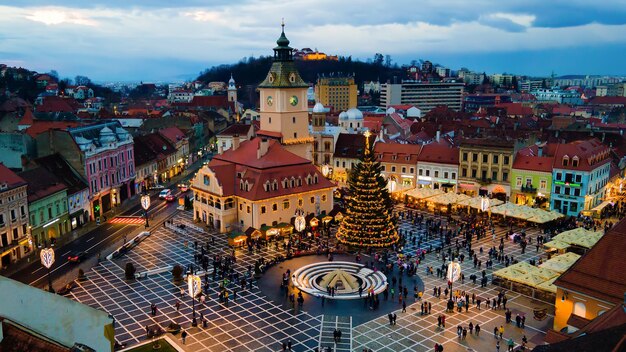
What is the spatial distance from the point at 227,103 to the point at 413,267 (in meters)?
146

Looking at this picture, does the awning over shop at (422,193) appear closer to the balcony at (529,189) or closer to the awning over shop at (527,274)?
the balcony at (529,189)

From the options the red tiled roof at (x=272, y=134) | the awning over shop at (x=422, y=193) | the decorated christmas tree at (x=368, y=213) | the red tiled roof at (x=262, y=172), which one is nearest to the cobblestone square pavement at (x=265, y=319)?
the decorated christmas tree at (x=368, y=213)

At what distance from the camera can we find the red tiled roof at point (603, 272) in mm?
33347

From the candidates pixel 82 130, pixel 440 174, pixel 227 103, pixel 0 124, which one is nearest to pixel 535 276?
pixel 440 174

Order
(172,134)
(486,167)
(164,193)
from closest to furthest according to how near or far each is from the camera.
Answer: (486,167) → (164,193) → (172,134)

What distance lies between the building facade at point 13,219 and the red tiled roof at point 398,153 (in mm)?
51115

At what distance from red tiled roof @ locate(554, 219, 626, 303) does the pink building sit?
184ft

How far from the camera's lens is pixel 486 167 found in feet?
255

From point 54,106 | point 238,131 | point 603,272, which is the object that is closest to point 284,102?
point 238,131

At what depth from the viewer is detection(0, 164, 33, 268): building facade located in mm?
51062

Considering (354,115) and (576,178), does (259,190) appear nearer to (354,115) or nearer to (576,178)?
(576,178)

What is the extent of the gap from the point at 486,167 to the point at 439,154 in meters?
7.64

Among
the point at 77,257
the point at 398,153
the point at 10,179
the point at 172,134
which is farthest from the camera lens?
the point at 172,134

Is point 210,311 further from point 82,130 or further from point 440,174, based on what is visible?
point 440,174
